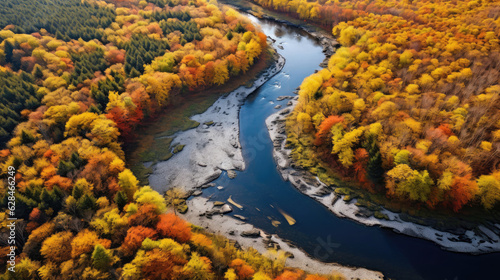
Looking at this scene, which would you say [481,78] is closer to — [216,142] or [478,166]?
[478,166]

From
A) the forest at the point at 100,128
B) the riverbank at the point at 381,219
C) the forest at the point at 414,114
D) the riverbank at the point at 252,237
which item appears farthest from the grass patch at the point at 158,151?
the forest at the point at 414,114

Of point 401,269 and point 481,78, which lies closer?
point 401,269

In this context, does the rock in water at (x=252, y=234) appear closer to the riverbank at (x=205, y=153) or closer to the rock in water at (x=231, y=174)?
the rock in water at (x=231, y=174)

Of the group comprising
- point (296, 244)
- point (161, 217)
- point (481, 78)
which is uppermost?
point (481, 78)

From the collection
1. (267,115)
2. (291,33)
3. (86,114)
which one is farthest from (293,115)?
(291,33)

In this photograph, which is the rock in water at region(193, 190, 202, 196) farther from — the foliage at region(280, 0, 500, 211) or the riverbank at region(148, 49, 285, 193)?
the foliage at region(280, 0, 500, 211)

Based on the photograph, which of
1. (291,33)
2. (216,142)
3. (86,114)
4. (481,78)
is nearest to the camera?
(86,114)

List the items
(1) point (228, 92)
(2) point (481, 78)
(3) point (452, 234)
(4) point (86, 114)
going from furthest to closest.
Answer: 1. (1) point (228, 92)
2. (2) point (481, 78)
3. (4) point (86, 114)
4. (3) point (452, 234)
